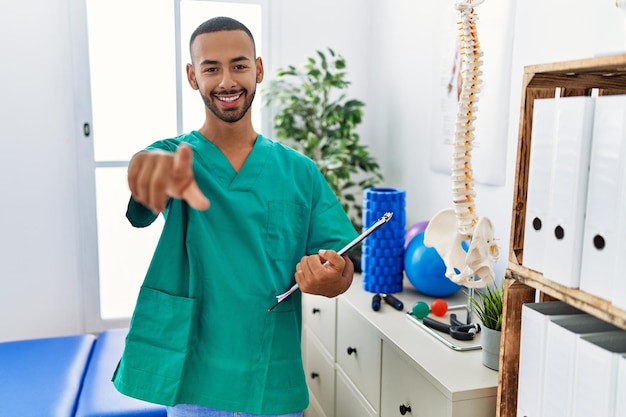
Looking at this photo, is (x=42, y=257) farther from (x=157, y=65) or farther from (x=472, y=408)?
(x=472, y=408)

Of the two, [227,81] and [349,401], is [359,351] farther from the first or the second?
[227,81]

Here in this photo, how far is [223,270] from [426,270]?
832 mm

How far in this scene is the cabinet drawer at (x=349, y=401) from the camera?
1680mm

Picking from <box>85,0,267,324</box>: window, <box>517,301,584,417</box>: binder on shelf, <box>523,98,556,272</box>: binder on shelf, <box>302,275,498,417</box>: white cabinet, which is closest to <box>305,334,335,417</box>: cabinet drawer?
<box>302,275,498,417</box>: white cabinet

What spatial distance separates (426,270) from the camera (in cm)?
174

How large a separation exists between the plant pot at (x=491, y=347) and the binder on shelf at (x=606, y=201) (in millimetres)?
442

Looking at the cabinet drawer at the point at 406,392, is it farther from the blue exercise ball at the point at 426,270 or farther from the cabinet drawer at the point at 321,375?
the cabinet drawer at the point at 321,375

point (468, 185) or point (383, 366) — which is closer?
point (468, 185)

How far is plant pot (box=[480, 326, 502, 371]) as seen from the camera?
4.20ft

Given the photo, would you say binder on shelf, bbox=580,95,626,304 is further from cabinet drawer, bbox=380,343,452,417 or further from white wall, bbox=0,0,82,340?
white wall, bbox=0,0,82,340

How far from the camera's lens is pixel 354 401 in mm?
1779

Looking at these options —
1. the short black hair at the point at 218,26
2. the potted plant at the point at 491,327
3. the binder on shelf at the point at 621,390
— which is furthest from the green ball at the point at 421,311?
the short black hair at the point at 218,26

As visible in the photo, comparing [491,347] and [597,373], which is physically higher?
[597,373]

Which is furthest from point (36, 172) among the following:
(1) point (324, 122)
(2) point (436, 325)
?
(2) point (436, 325)
